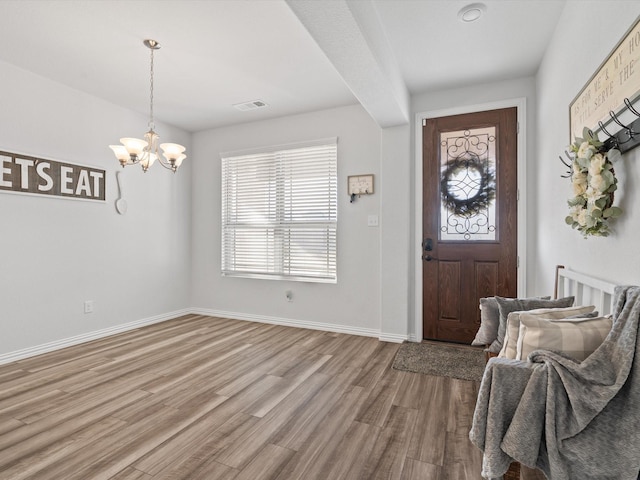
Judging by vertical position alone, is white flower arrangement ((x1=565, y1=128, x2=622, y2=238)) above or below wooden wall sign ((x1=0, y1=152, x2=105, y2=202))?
below

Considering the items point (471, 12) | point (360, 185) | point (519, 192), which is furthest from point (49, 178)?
point (519, 192)

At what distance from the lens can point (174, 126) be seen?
4.87m

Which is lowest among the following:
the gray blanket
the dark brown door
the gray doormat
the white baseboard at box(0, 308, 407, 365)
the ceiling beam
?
the gray doormat

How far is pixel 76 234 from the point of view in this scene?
368 cm

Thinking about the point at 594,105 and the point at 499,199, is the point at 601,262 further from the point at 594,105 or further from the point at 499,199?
the point at 499,199

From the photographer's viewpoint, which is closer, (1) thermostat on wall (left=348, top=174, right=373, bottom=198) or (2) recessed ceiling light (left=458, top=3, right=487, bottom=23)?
(2) recessed ceiling light (left=458, top=3, right=487, bottom=23)

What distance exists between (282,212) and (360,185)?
1123 millimetres

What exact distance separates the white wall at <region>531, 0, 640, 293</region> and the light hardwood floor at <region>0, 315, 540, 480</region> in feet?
3.82

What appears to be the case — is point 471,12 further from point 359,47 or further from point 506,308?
point 506,308

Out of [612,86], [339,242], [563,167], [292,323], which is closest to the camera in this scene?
[612,86]

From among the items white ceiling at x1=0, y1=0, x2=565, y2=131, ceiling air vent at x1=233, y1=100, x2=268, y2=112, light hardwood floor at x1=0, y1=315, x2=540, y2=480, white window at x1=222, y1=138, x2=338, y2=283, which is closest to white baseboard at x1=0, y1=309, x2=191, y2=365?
light hardwood floor at x1=0, y1=315, x2=540, y2=480

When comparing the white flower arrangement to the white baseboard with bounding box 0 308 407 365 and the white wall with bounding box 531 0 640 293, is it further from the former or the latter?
the white baseboard with bounding box 0 308 407 365

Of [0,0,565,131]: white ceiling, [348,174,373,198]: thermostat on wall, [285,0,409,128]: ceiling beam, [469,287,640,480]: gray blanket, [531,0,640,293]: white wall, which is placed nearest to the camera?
[469,287,640,480]: gray blanket

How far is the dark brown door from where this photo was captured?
11.2 ft
